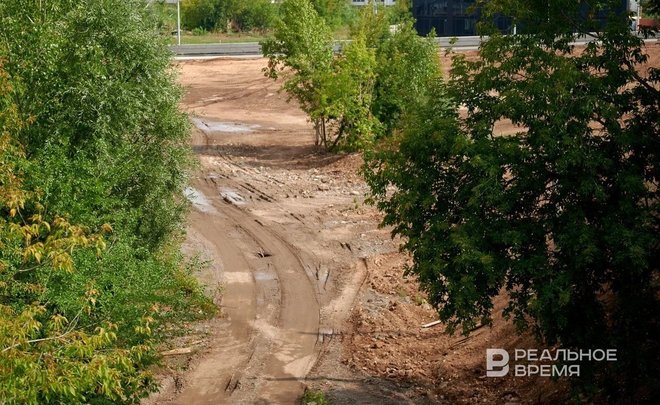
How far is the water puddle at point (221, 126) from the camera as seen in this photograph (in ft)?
172

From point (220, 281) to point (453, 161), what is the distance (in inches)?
535

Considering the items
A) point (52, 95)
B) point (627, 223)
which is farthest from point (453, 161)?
point (52, 95)

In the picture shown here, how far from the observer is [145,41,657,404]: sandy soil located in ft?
73.4

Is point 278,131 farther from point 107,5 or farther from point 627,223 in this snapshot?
point 627,223

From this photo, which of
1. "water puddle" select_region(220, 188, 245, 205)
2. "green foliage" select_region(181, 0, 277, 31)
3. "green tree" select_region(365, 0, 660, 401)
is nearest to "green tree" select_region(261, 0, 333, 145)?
"water puddle" select_region(220, 188, 245, 205)

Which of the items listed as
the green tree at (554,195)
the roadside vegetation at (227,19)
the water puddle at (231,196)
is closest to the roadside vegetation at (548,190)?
the green tree at (554,195)

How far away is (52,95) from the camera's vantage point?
2194 cm

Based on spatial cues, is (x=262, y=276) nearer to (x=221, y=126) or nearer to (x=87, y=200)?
(x=87, y=200)

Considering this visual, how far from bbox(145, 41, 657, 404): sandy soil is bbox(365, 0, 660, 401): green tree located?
13.0ft

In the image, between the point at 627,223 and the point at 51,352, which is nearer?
the point at 51,352

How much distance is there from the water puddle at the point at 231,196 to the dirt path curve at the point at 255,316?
0.44 feet

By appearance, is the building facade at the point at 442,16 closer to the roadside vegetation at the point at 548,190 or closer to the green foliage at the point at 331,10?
the green foliage at the point at 331,10

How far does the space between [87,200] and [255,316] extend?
934 cm

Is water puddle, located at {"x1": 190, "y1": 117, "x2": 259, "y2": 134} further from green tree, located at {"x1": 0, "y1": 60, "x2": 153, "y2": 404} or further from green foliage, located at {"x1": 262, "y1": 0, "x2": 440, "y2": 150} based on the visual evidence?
green tree, located at {"x1": 0, "y1": 60, "x2": 153, "y2": 404}
